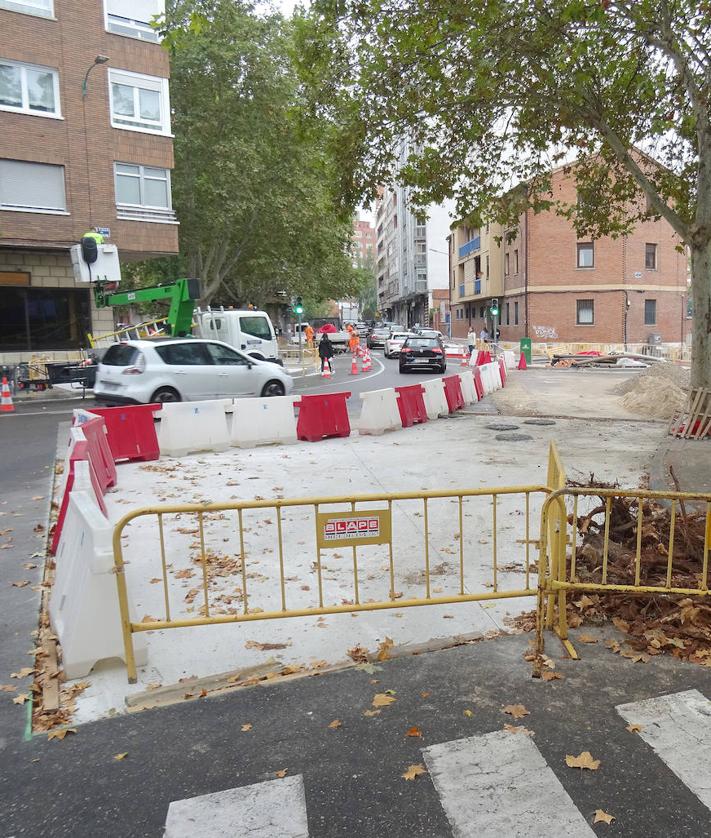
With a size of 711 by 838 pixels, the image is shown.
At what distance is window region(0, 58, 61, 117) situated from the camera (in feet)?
74.1

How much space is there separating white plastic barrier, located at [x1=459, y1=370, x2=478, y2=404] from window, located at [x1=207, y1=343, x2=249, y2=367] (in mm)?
5175

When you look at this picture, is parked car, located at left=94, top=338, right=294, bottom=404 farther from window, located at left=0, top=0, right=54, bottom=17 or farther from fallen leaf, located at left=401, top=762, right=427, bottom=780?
window, located at left=0, top=0, right=54, bottom=17

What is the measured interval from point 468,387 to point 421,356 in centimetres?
1129

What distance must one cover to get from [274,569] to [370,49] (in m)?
9.27

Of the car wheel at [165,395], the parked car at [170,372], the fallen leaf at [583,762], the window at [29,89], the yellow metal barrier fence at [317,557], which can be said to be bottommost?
the fallen leaf at [583,762]

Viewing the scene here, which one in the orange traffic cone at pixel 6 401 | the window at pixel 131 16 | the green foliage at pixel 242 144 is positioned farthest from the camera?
the green foliage at pixel 242 144

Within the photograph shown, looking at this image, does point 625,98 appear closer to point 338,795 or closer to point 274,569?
point 274,569

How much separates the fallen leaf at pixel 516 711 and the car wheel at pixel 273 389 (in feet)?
43.5

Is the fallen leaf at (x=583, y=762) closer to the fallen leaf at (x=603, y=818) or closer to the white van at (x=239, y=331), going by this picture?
the fallen leaf at (x=603, y=818)

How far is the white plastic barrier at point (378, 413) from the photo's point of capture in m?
13.0

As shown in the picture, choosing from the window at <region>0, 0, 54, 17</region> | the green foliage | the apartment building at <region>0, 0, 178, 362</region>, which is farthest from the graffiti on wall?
the window at <region>0, 0, 54, 17</region>

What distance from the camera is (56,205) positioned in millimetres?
23672

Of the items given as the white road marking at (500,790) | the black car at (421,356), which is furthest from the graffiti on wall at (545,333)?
the white road marking at (500,790)

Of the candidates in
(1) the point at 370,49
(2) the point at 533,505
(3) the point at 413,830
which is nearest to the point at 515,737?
(3) the point at 413,830
